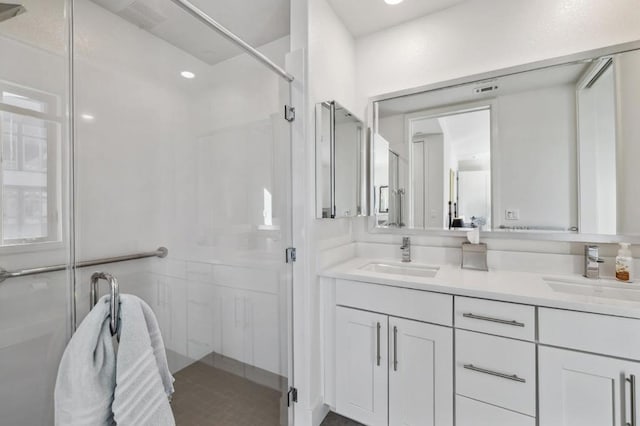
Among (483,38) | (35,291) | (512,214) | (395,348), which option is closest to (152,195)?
(35,291)

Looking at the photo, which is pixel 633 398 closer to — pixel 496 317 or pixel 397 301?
pixel 496 317

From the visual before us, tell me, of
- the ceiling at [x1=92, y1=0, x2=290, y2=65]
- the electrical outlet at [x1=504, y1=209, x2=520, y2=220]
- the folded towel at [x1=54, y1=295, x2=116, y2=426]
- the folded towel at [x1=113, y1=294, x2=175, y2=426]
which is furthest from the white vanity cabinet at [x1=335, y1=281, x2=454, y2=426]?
the ceiling at [x1=92, y1=0, x2=290, y2=65]

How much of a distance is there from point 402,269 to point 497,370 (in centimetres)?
77

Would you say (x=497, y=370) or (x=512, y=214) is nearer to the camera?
(x=497, y=370)

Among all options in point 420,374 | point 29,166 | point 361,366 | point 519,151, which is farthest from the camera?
point 519,151

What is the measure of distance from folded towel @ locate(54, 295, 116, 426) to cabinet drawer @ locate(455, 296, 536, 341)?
4.42 feet

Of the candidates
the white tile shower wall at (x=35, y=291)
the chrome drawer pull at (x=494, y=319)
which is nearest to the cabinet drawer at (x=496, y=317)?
the chrome drawer pull at (x=494, y=319)

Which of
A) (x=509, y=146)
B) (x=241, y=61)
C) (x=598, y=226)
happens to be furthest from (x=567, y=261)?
(x=241, y=61)

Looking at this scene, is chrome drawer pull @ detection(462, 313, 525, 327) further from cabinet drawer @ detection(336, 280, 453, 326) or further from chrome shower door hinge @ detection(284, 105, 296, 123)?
chrome shower door hinge @ detection(284, 105, 296, 123)

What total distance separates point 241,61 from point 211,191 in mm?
696

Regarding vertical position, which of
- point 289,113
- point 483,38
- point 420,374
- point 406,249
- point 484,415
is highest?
point 483,38

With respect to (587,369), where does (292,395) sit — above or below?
below

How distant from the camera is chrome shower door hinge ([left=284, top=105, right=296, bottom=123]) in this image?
5.19ft

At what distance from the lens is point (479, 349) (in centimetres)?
127
